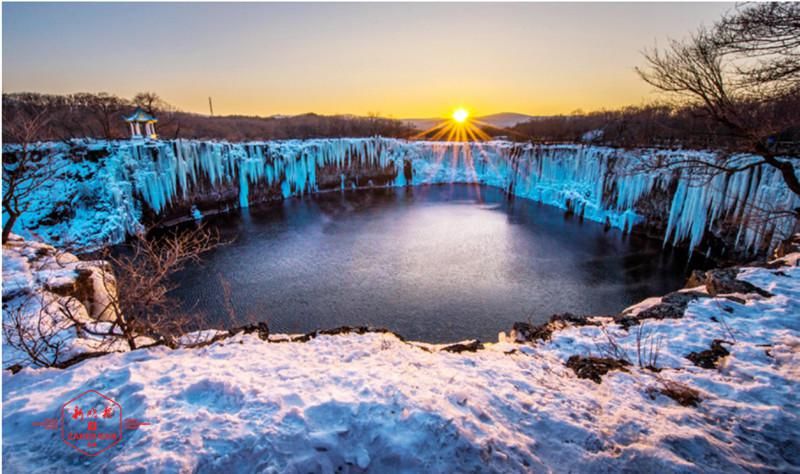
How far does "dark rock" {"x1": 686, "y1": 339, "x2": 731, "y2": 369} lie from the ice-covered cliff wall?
2654 millimetres

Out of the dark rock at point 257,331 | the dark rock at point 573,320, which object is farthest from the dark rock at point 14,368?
the dark rock at point 573,320

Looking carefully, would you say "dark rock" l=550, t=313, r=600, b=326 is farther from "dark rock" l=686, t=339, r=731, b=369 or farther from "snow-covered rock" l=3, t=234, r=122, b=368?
"snow-covered rock" l=3, t=234, r=122, b=368

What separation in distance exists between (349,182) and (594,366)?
32.7m

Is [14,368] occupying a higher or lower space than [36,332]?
higher

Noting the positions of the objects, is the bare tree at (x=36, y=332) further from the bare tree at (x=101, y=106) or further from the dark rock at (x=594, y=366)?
Result: the bare tree at (x=101, y=106)

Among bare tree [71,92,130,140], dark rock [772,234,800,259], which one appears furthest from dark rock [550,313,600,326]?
bare tree [71,92,130,140]

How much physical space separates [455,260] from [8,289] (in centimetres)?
1267

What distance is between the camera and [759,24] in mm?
4012

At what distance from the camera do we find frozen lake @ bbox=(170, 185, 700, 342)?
974 centimetres

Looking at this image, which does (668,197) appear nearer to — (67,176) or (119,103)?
(67,176)

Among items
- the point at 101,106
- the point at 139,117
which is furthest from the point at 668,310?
the point at 101,106

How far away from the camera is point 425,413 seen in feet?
8.82

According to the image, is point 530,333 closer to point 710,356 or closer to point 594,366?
point 594,366

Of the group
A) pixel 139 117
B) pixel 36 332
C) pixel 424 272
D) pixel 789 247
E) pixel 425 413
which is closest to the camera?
pixel 425 413
